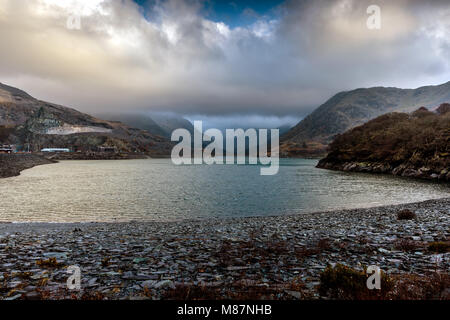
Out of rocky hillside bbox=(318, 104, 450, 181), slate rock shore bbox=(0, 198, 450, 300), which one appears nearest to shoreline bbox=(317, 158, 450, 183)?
rocky hillside bbox=(318, 104, 450, 181)

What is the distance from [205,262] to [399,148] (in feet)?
380

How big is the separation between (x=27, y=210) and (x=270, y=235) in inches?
1267

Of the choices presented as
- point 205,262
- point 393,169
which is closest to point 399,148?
point 393,169

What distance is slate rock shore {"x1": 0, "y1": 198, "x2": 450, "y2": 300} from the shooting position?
6957mm

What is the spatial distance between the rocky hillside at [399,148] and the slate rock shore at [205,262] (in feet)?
251

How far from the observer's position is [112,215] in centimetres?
2916

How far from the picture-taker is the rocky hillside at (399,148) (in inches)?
3049

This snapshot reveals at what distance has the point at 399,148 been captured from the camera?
9856 centimetres

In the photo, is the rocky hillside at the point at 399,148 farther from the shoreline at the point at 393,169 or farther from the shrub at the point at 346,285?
the shrub at the point at 346,285

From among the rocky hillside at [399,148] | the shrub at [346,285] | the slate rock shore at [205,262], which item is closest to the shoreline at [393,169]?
the rocky hillside at [399,148]

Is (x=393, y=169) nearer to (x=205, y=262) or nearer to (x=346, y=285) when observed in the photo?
(x=205, y=262)

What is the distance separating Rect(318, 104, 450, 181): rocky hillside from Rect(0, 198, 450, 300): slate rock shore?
251ft

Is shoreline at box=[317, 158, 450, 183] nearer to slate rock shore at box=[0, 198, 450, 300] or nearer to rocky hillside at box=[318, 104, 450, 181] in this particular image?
rocky hillside at box=[318, 104, 450, 181]
